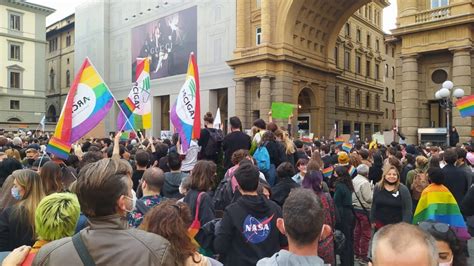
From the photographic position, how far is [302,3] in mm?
30125

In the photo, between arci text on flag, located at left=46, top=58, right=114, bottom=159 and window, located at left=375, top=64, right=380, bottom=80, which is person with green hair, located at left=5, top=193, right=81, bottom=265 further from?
window, located at left=375, top=64, right=380, bottom=80

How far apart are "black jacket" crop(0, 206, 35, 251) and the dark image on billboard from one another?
32689mm

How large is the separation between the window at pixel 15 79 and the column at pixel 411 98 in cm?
4711

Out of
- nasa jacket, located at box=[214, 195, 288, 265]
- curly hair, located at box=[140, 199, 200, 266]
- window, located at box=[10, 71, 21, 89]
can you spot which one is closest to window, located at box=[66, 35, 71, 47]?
window, located at box=[10, 71, 21, 89]

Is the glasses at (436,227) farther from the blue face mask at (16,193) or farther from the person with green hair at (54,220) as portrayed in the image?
the blue face mask at (16,193)

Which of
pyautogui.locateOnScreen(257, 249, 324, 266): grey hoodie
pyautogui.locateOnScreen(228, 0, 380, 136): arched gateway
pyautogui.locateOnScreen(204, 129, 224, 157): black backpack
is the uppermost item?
pyautogui.locateOnScreen(228, 0, 380, 136): arched gateway

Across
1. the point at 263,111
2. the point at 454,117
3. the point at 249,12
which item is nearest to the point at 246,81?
the point at 263,111

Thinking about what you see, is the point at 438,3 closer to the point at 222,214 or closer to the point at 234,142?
the point at 234,142

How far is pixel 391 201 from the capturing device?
5.76 m

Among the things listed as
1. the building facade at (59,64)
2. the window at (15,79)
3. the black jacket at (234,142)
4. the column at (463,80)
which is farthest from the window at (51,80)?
the black jacket at (234,142)

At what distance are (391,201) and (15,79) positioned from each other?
54498 millimetres

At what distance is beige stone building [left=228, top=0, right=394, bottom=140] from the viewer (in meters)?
29.8

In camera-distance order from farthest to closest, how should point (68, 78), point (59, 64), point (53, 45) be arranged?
point (53, 45) → point (59, 64) → point (68, 78)

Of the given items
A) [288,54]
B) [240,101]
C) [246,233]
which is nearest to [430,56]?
[288,54]
